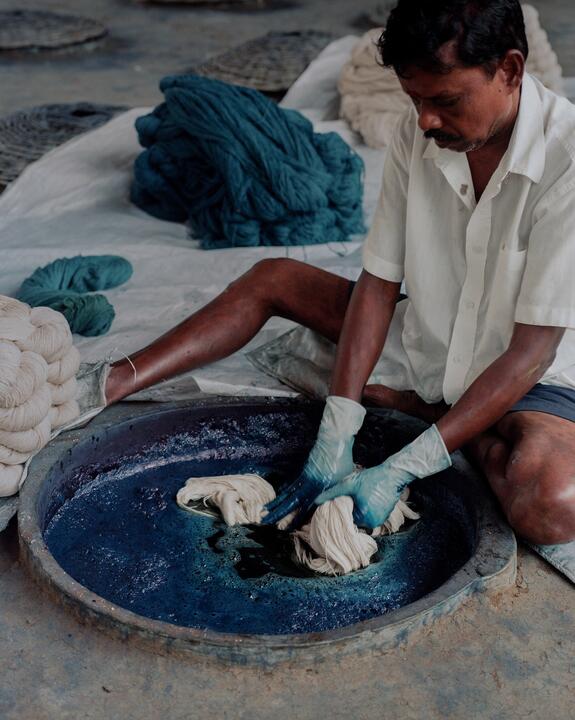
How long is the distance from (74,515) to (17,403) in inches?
10.9

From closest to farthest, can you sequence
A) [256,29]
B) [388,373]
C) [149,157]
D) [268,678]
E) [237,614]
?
[268,678] < [237,614] < [388,373] < [149,157] < [256,29]

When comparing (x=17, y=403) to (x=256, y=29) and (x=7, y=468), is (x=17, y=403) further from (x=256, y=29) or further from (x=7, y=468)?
(x=256, y=29)

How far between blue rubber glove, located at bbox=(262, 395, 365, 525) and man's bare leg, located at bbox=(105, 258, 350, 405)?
32cm

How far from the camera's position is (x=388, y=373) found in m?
2.27

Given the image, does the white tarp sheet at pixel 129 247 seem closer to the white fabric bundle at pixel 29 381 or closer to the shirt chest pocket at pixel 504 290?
the white fabric bundle at pixel 29 381

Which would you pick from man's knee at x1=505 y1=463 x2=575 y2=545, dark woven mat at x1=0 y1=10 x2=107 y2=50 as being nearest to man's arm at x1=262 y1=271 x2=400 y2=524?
man's knee at x1=505 y1=463 x2=575 y2=545

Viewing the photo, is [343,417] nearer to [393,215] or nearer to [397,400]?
[397,400]

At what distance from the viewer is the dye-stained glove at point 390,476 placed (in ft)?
6.23

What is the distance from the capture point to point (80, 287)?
113 inches

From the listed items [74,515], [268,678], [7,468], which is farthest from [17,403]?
[268,678]

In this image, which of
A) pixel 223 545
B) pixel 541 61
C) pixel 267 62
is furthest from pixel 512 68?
pixel 267 62

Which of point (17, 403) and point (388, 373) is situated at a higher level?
point (17, 403)

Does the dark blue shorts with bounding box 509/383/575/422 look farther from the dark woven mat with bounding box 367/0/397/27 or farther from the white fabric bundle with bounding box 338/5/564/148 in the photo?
the dark woven mat with bounding box 367/0/397/27

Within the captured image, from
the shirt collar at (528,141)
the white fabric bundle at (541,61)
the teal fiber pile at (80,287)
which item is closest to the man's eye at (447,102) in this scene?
the shirt collar at (528,141)
